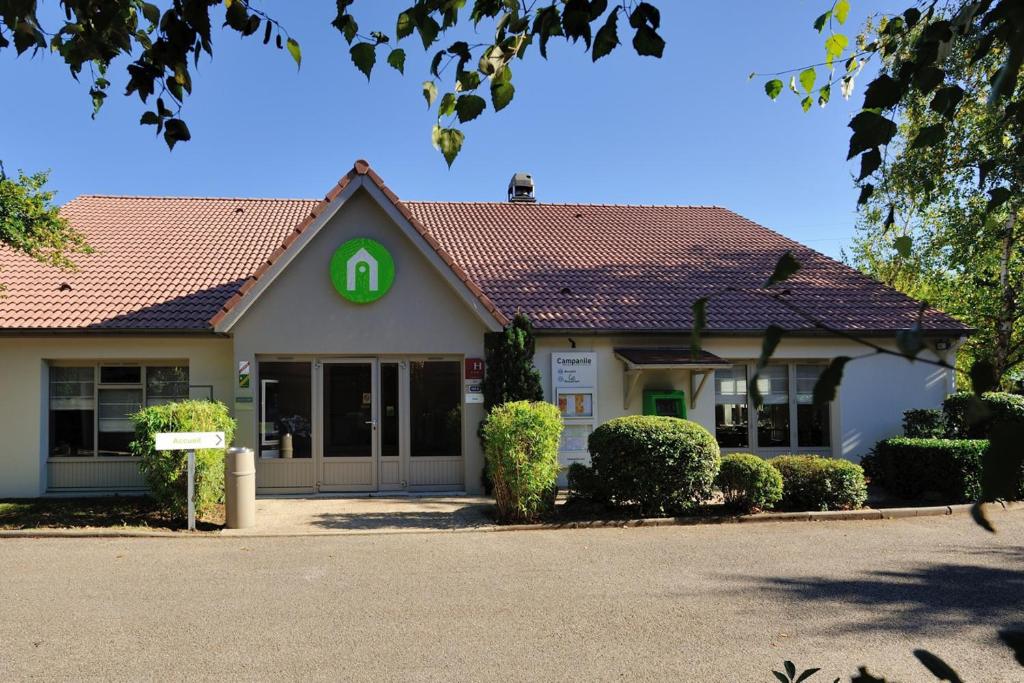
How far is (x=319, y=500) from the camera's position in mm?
12914

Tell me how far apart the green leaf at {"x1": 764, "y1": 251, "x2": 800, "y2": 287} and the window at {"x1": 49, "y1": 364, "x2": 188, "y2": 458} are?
1443 centimetres

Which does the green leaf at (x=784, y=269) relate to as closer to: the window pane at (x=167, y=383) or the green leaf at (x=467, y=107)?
the green leaf at (x=467, y=107)

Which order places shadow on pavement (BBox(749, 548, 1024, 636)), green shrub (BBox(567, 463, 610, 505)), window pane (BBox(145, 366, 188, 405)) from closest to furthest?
shadow on pavement (BBox(749, 548, 1024, 636))
green shrub (BBox(567, 463, 610, 505))
window pane (BBox(145, 366, 188, 405))

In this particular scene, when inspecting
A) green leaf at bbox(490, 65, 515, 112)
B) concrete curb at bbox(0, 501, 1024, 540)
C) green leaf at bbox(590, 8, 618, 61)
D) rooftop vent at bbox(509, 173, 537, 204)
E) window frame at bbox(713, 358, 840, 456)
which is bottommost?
concrete curb at bbox(0, 501, 1024, 540)

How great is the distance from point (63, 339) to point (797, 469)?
13096 mm

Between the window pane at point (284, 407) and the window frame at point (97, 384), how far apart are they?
64.1 inches

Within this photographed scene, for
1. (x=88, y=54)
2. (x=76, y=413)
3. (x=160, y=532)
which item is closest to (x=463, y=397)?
(x=160, y=532)

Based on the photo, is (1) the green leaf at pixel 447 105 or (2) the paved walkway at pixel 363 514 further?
(2) the paved walkway at pixel 363 514

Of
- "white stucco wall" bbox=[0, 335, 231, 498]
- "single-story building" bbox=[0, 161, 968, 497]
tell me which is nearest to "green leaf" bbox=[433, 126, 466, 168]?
"single-story building" bbox=[0, 161, 968, 497]

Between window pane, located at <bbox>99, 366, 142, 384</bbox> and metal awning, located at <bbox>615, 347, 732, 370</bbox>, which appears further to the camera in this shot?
window pane, located at <bbox>99, 366, 142, 384</bbox>

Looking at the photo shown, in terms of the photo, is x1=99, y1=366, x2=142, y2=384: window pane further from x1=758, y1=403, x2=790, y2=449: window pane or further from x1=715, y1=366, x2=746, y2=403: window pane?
x1=758, y1=403, x2=790, y2=449: window pane

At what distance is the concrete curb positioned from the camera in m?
10.1

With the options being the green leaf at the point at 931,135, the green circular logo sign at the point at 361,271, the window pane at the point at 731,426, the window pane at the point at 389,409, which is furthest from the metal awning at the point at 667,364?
the green leaf at the point at 931,135

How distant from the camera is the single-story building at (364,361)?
13344mm
